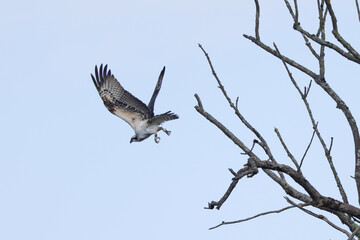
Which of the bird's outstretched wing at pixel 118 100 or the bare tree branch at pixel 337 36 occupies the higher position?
the bird's outstretched wing at pixel 118 100

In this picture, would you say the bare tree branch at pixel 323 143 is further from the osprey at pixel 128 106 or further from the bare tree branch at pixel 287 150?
the osprey at pixel 128 106

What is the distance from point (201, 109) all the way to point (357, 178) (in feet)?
3.69

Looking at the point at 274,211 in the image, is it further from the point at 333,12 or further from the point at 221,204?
the point at 333,12

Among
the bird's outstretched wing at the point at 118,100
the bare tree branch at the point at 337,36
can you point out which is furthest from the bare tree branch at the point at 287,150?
the bird's outstretched wing at the point at 118,100

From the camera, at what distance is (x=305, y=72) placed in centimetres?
453

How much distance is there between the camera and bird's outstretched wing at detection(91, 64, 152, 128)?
13125 millimetres

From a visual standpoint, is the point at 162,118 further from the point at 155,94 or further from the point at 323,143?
the point at 323,143

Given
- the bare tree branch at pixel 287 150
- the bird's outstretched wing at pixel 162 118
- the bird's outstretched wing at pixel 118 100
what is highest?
the bird's outstretched wing at pixel 118 100

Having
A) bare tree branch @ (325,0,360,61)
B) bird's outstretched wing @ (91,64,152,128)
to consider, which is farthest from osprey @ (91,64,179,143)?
bare tree branch @ (325,0,360,61)

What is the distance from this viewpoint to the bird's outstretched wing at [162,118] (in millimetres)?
12031

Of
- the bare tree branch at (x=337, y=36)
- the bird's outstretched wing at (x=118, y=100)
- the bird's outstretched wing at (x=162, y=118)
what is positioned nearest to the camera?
the bare tree branch at (x=337, y=36)

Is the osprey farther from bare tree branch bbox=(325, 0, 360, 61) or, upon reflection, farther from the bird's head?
bare tree branch bbox=(325, 0, 360, 61)

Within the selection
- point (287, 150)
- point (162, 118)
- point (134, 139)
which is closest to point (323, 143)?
point (287, 150)

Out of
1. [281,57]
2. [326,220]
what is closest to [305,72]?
[281,57]
